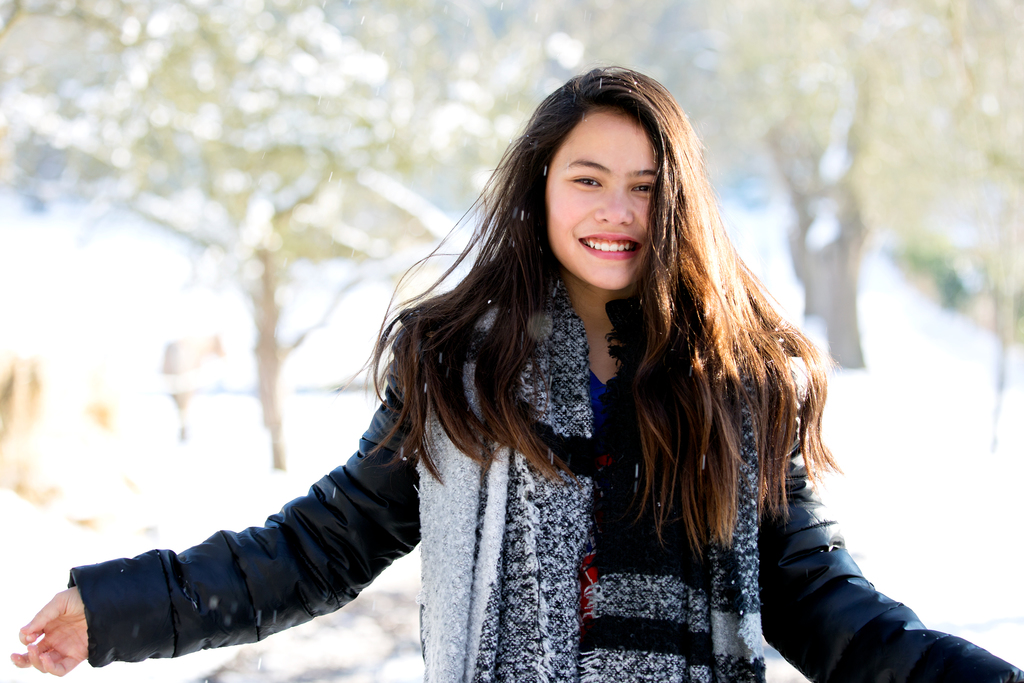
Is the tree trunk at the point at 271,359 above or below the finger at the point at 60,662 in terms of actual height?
above

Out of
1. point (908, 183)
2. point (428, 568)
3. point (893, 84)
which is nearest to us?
point (428, 568)

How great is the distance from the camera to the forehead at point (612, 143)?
145cm

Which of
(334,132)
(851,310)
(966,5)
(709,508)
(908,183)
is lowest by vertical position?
(709,508)

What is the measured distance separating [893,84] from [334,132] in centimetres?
794

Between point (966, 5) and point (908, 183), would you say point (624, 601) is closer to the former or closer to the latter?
point (966, 5)

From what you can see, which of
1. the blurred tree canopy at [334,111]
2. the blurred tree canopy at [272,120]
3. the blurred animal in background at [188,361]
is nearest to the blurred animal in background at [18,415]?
the blurred tree canopy at [334,111]

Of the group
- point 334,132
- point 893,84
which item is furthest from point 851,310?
point 334,132

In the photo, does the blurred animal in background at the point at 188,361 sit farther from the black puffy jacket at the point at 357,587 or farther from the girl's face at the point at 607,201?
the girl's face at the point at 607,201

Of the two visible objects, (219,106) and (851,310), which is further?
(851,310)

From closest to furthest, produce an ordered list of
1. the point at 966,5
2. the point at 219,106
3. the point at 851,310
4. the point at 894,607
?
the point at 894,607, the point at 219,106, the point at 966,5, the point at 851,310

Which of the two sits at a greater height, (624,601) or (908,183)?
(908,183)

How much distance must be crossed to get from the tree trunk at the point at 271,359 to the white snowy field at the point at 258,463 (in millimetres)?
374

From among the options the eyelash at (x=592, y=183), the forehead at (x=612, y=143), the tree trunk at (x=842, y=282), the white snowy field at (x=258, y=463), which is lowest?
the white snowy field at (x=258, y=463)

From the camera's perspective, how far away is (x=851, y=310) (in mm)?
13383
